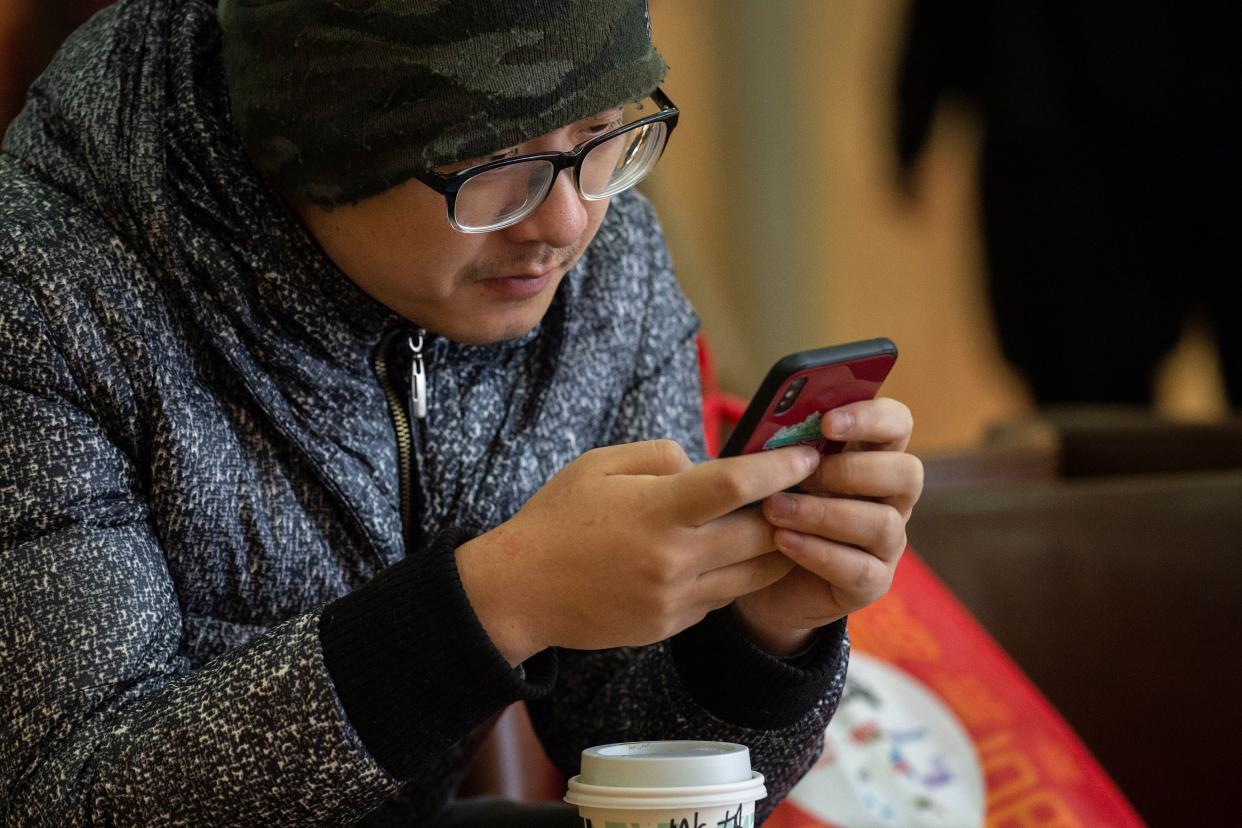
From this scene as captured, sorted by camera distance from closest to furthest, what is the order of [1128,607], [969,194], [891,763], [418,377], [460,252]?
[460,252] < [418,377] < [891,763] < [1128,607] < [969,194]

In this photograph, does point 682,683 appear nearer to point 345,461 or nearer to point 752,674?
point 752,674

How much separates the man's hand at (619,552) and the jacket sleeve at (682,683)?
0.51 ft

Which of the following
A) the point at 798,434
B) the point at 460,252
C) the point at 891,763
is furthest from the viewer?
the point at 891,763

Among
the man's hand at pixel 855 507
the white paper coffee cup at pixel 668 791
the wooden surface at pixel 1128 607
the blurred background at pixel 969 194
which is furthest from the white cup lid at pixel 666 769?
the blurred background at pixel 969 194

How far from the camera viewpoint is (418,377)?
116 centimetres

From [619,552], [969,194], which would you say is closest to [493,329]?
[619,552]

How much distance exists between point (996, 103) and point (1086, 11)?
0.34m

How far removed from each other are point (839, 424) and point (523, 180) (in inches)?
11.7

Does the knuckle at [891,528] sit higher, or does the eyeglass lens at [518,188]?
the eyeglass lens at [518,188]

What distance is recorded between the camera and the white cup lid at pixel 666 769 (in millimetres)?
825

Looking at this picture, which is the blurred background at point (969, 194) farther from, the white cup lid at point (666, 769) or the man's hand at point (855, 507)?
the white cup lid at point (666, 769)

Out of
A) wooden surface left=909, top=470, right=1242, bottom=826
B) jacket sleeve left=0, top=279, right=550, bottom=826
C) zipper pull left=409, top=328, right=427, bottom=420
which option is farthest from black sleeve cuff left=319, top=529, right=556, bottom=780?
wooden surface left=909, top=470, right=1242, bottom=826

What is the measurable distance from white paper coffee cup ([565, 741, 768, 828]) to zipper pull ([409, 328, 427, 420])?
40 centimetres

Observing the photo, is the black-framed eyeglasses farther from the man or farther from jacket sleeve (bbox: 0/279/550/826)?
jacket sleeve (bbox: 0/279/550/826)
